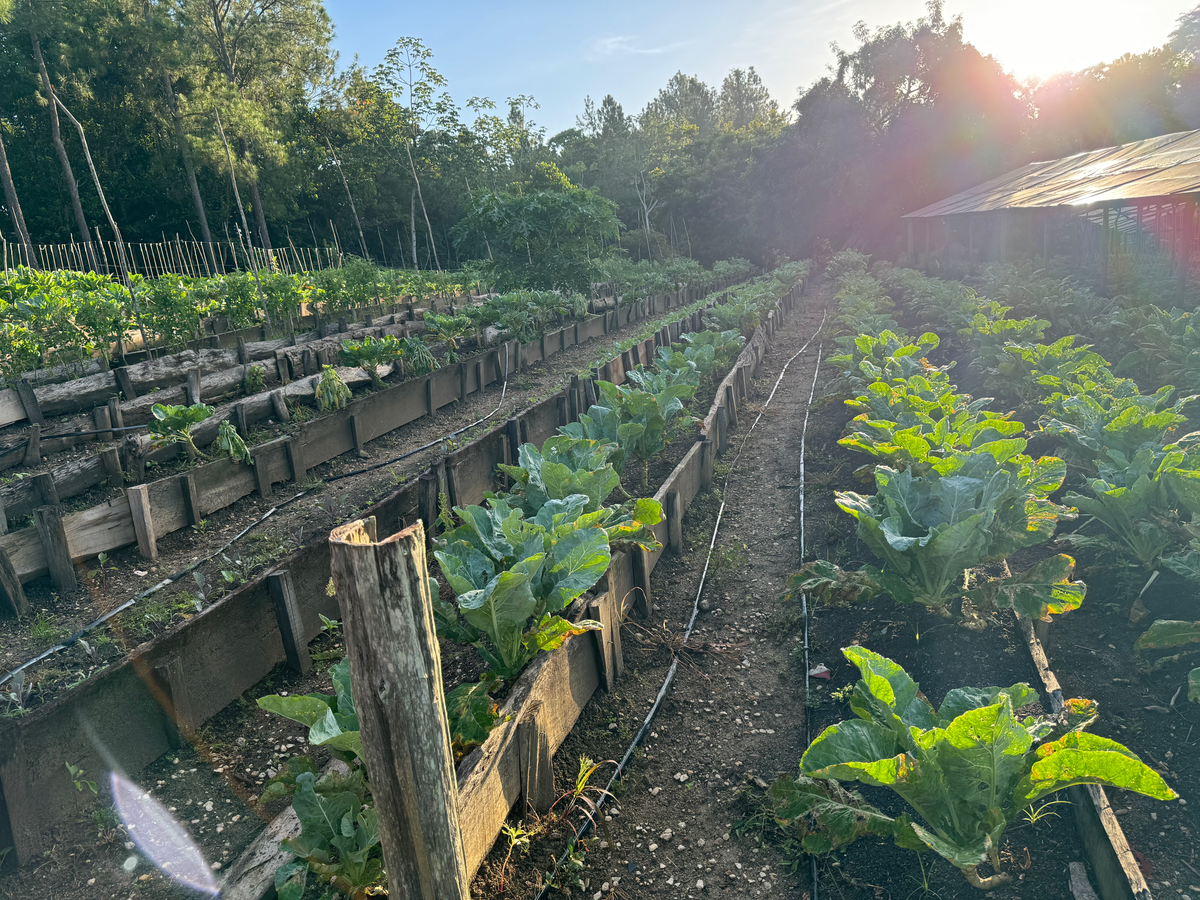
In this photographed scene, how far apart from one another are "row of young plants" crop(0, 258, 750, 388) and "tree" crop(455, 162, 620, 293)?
7.97 ft

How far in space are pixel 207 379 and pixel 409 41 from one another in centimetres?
2433

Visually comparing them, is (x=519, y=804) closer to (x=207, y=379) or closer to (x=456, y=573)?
(x=456, y=573)

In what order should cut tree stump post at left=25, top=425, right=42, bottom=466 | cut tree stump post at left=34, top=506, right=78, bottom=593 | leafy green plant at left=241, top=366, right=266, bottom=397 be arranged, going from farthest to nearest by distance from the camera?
1. leafy green plant at left=241, top=366, right=266, bottom=397
2. cut tree stump post at left=25, top=425, right=42, bottom=466
3. cut tree stump post at left=34, top=506, right=78, bottom=593

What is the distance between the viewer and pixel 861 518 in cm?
337

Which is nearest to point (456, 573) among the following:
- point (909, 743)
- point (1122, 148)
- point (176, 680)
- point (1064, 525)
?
point (176, 680)

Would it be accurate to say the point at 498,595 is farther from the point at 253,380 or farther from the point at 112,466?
the point at 253,380

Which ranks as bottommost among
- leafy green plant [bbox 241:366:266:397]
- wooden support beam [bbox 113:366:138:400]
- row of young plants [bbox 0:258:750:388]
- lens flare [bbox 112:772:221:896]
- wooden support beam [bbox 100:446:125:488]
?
lens flare [bbox 112:772:221:896]

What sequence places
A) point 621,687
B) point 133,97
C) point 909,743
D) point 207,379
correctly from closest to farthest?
point 909,743
point 621,687
point 207,379
point 133,97

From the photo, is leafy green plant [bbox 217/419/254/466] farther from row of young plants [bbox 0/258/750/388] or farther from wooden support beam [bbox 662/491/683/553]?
wooden support beam [bbox 662/491/683/553]

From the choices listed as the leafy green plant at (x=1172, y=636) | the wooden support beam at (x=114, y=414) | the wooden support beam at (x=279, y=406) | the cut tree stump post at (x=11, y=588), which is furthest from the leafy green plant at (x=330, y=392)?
the leafy green plant at (x=1172, y=636)

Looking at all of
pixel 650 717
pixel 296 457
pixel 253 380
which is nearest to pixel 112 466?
pixel 296 457

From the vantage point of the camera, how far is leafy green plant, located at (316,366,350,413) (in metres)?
7.02

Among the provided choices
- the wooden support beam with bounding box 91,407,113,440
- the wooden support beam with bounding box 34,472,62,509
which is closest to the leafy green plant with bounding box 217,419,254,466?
→ the wooden support beam with bounding box 34,472,62,509

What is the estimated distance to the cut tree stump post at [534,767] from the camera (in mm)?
2345
